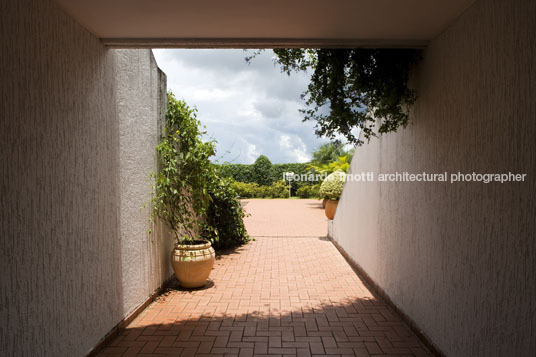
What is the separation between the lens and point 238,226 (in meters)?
8.04

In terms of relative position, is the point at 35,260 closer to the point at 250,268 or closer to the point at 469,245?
the point at 469,245

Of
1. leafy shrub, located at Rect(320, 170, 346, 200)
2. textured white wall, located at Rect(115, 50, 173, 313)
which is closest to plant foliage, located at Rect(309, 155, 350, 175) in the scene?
leafy shrub, located at Rect(320, 170, 346, 200)

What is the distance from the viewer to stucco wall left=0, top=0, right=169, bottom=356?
213 centimetres

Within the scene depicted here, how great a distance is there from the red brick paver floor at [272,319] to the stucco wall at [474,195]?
1.61 ft

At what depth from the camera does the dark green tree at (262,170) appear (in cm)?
2350

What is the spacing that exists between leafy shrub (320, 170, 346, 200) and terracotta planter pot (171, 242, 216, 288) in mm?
7122

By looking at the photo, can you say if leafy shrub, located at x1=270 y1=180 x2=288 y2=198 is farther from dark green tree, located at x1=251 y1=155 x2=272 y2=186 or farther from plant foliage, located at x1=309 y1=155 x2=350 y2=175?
plant foliage, located at x1=309 y1=155 x2=350 y2=175

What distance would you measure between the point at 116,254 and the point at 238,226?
4.53 m

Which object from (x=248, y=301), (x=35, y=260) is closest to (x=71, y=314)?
(x=35, y=260)

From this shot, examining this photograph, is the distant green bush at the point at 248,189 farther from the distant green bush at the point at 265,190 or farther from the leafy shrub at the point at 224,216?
the leafy shrub at the point at 224,216

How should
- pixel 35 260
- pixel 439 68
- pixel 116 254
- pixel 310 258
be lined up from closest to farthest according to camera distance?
1. pixel 35 260
2. pixel 439 68
3. pixel 116 254
4. pixel 310 258

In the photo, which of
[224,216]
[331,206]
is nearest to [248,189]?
[331,206]

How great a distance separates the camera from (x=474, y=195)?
8.51 ft

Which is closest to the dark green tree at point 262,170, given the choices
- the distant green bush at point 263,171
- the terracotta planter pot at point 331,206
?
the distant green bush at point 263,171
